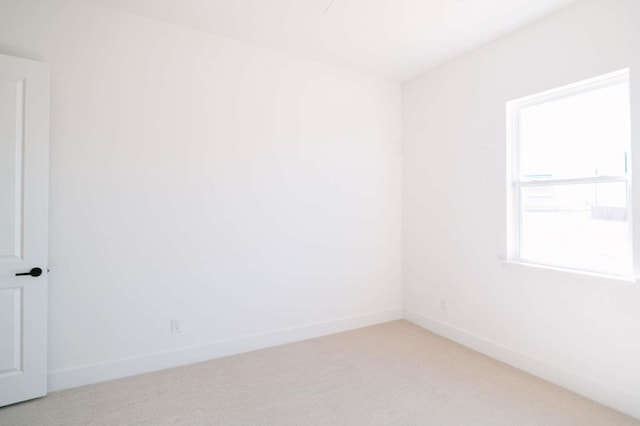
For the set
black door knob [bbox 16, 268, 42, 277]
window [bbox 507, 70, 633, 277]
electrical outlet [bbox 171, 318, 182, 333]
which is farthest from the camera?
electrical outlet [bbox 171, 318, 182, 333]

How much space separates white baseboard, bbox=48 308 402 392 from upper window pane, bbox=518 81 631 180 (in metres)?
2.35

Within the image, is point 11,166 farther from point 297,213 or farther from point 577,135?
point 577,135

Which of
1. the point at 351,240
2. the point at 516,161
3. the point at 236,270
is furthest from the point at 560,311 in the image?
the point at 236,270

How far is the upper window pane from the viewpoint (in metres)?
2.36

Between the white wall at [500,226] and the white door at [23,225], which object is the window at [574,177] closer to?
the white wall at [500,226]

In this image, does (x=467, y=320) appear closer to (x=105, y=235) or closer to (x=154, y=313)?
(x=154, y=313)

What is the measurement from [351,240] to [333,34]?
6.93ft

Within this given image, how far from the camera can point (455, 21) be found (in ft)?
9.01

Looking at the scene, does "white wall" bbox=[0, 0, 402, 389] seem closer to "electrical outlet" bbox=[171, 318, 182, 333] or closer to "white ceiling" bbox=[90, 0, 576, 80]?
"electrical outlet" bbox=[171, 318, 182, 333]

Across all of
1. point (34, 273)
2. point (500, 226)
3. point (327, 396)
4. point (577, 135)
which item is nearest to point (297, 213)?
point (327, 396)

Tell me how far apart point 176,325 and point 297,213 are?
1.52 m

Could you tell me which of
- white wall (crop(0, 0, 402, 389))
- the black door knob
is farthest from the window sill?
the black door knob

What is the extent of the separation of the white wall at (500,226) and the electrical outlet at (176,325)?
2.60 m

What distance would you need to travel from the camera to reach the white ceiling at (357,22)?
254cm
